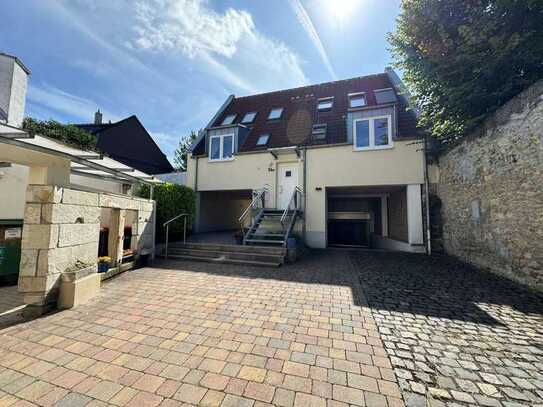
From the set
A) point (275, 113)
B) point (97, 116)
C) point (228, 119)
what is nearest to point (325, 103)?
point (275, 113)

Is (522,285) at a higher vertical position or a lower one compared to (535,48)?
lower

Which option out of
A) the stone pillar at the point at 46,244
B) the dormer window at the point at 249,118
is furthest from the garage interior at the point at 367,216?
the stone pillar at the point at 46,244

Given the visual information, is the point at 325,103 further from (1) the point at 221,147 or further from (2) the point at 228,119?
(1) the point at 221,147

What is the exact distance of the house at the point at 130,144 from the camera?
632 inches

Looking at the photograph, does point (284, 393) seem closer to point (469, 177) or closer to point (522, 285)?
point (522, 285)

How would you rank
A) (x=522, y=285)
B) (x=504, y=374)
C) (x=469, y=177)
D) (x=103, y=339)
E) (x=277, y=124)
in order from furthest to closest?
(x=277, y=124) → (x=469, y=177) → (x=522, y=285) → (x=103, y=339) → (x=504, y=374)

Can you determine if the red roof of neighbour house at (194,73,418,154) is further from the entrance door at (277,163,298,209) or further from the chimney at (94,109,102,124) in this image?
the chimney at (94,109,102,124)

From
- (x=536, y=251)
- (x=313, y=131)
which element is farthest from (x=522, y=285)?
(x=313, y=131)

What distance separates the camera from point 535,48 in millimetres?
5352

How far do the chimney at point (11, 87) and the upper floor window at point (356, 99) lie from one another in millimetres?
14663

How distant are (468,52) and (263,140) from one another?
26.5 ft

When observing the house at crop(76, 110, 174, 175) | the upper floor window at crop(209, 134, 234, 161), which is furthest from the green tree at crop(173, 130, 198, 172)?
the upper floor window at crop(209, 134, 234, 161)

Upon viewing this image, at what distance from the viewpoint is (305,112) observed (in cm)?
1227

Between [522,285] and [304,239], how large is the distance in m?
6.48
